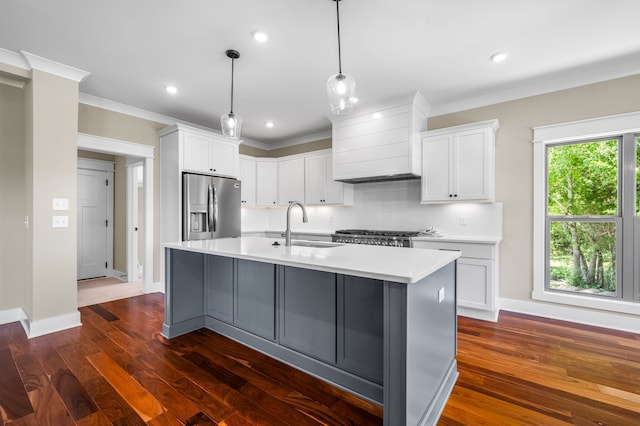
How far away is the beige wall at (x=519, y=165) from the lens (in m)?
3.26

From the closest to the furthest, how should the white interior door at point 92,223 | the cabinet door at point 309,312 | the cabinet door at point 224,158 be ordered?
1. the cabinet door at point 309,312
2. the cabinet door at point 224,158
3. the white interior door at point 92,223

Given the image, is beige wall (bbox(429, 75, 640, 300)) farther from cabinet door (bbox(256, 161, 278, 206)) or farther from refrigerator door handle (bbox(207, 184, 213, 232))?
refrigerator door handle (bbox(207, 184, 213, 232))

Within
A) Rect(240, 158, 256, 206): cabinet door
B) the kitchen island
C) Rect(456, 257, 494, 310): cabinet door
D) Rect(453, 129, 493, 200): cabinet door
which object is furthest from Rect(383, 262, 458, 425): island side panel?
Rect(240, 158, 256, 206): cabinet door

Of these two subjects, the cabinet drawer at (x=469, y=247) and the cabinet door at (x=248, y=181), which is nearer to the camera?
the cabinet drawer at (x=469, y=247)

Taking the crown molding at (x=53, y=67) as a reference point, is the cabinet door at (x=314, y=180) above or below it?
below

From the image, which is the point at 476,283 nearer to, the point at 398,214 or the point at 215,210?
the point at 398,214

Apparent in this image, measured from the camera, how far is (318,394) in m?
1.90

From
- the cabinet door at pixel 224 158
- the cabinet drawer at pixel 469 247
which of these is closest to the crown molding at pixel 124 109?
the cabinet door at pixel 224 158

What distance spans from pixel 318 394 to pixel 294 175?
12.9 ft

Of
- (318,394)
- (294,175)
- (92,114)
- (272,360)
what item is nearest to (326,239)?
(294,175)

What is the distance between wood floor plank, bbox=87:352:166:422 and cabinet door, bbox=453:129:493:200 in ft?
11.5

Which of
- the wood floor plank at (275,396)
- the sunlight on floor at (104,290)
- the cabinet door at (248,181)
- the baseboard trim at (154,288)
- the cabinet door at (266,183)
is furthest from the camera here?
the cabinet door at (266,183)

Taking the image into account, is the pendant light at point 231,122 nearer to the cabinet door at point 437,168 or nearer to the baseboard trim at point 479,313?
the cabinet door at point 437,168

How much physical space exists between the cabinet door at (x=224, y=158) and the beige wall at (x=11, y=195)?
209cm
